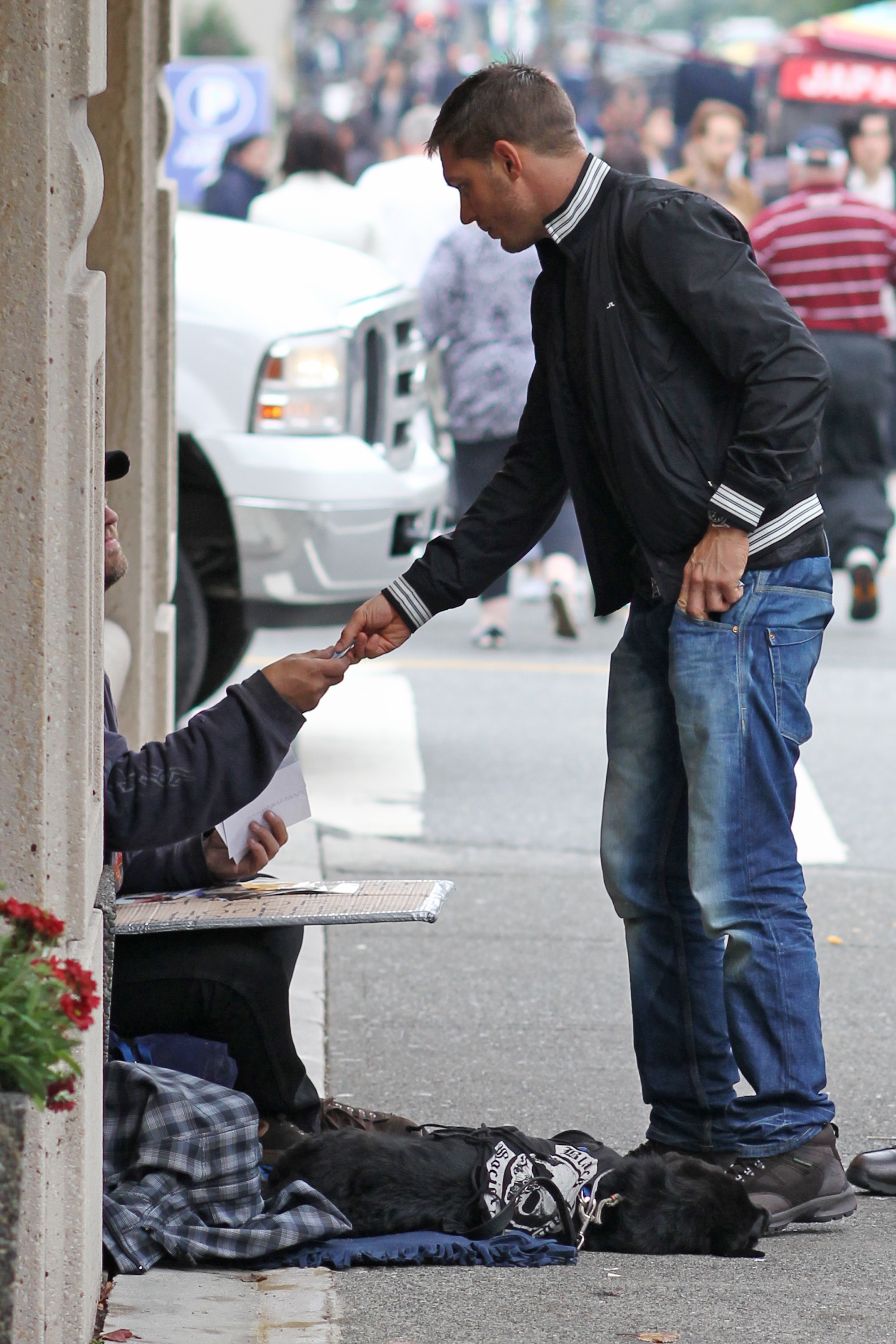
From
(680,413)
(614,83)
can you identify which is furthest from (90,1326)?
(614,83)

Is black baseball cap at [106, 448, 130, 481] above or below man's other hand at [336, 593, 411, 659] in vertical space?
above

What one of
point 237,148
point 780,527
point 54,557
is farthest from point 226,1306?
point 237,148

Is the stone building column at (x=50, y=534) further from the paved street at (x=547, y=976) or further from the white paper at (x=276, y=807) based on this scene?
the white paper at (x=276, y=807)

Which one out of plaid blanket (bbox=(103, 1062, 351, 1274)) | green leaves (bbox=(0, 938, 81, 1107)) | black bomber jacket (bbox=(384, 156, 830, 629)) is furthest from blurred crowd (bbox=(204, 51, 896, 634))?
green leaves (bbox=(0, 938, 81, 1107))

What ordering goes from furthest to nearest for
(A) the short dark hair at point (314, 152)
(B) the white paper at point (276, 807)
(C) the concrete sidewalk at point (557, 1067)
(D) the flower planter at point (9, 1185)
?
(A) the short dark hair at point (314, 152)
(B) the white paper at point (276, 807)
(C) the concrete sidewalk at point (557, 1067)
(D) the flower planter at point (9, 1185)

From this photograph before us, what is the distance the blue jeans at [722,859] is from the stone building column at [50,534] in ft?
4.05

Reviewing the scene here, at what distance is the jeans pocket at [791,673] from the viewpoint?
3877 mm

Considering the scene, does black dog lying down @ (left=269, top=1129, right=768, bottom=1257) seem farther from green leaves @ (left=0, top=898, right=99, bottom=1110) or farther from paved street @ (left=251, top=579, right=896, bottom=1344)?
green leaves @ (left=0, top=898, right=99, bottom=1110)

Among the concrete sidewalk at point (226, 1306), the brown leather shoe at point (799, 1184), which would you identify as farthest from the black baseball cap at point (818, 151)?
the concrete sidewalk at point (226, 1306)

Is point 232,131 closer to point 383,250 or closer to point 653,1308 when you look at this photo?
point 383,250

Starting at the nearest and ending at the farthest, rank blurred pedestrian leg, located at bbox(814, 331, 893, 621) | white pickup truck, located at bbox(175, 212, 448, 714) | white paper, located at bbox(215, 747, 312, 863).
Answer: white paper, located at bbox(215, 747, 312, 863), white pickup truck, located at bbox(175, 212, 448, 714), blurred pedestrian leg, located at bbox(814, 331, 893, 621)

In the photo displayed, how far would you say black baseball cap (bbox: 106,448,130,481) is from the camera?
4.04 m

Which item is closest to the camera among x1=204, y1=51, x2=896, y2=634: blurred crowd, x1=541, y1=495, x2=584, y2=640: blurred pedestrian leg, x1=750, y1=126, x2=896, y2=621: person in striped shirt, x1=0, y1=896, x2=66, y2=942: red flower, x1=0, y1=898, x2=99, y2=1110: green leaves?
x1=0, y1=898, x2=99, y2=1110: green leaves

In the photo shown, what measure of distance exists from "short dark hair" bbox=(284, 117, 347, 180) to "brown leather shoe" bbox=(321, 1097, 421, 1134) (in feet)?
22.5
